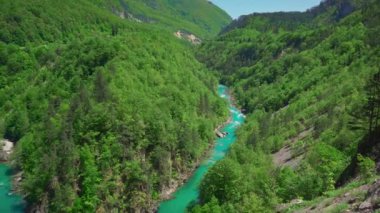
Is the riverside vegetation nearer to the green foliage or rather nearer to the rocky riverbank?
the green foliage

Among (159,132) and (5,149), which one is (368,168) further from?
(5,149)

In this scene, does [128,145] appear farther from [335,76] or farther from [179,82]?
[335,76]

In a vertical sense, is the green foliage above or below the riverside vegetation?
above

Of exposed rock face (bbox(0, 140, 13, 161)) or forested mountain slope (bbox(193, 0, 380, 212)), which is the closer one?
forested mountain slope (bbox(193, 0, 380, 212))

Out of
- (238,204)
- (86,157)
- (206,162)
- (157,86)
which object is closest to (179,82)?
(157,86)

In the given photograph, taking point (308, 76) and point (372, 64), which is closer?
point (372, 64)

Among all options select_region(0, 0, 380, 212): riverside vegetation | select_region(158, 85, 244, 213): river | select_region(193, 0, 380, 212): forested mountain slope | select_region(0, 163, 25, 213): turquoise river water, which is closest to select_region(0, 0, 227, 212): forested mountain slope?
select_region(0, 0, 380, 212): riverside vegetation

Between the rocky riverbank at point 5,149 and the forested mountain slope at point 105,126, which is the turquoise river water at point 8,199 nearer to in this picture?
the forested mountain slope at point 105,126
